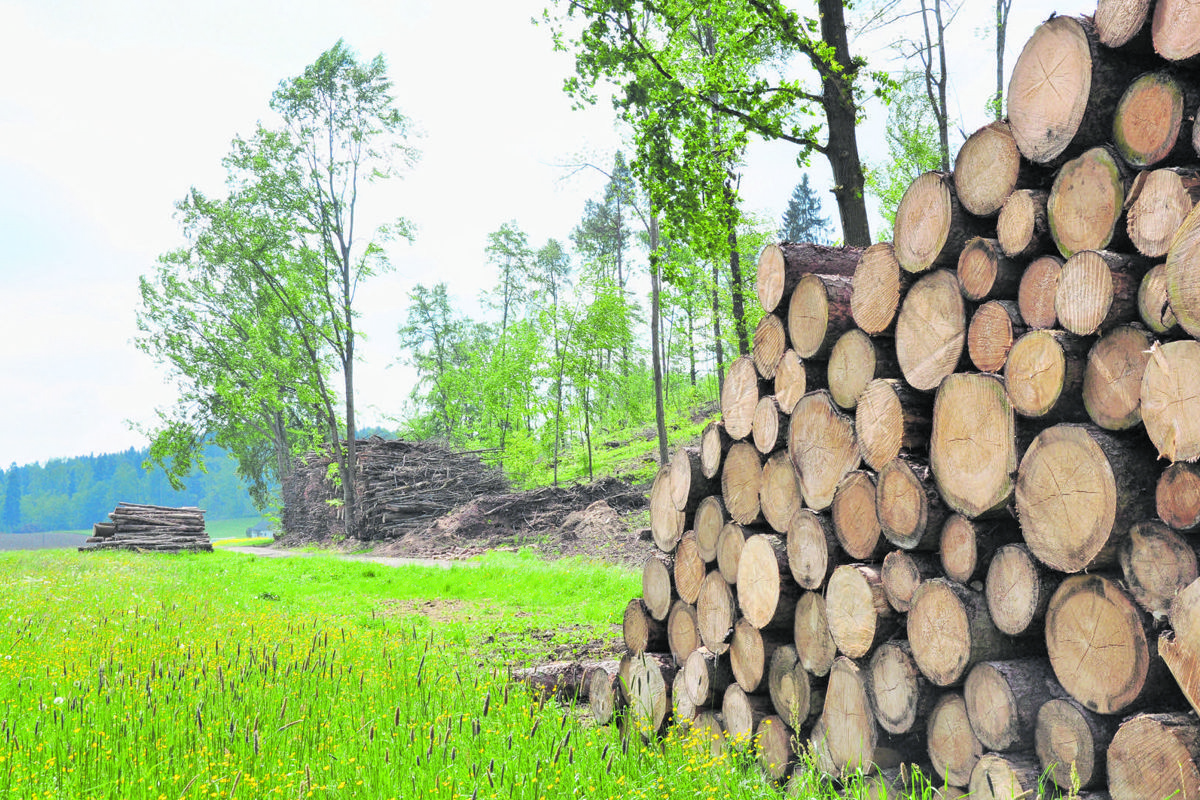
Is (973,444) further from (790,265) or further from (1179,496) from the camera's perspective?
(790,265)

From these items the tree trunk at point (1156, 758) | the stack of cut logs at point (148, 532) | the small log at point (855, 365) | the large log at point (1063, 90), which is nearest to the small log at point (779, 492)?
the small log at point (855, 365)

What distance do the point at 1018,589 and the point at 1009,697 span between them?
1.21 feet

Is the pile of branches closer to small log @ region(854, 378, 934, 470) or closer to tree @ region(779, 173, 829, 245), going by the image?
small log @ region(854, 378, 934, 470)

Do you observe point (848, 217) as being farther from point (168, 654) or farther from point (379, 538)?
point (379, 538)

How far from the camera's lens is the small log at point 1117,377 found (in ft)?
7.12

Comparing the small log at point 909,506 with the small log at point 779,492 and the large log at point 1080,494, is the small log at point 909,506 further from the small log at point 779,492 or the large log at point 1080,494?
the small log at point 779,492

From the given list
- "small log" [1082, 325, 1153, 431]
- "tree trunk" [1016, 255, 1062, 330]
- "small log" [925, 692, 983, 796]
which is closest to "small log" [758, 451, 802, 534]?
"small log" [925, 692, 983, 796]

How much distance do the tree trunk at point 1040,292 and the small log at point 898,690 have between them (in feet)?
4.56

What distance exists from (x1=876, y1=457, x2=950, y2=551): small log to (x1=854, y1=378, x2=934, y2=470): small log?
0.08m

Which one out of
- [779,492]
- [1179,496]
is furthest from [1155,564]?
[779,492]

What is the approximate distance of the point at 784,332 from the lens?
3.82 meters

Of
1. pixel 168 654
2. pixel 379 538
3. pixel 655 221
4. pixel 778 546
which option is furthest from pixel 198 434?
pixel 778 546

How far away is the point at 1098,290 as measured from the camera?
89.3 inches

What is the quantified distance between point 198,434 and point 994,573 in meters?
35.2
